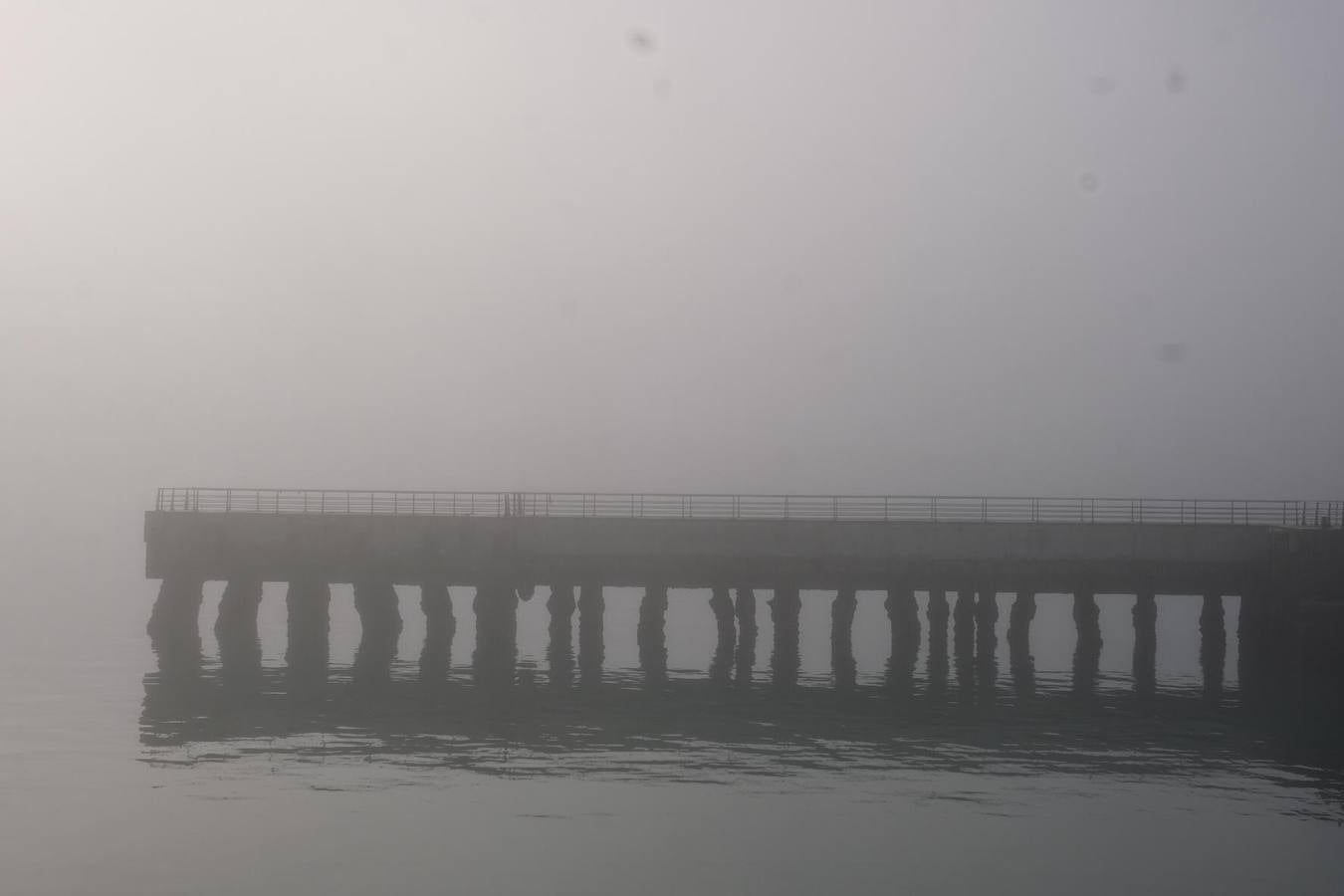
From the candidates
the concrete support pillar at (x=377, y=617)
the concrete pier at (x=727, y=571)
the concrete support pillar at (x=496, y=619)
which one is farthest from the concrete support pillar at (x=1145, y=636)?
the concrete support pillar at (x=377, y=617)

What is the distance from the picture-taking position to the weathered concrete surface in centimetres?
5003

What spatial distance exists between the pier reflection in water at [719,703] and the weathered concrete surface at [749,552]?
131 cm

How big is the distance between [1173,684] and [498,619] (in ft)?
73.6

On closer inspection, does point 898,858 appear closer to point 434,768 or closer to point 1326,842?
point 1326,842

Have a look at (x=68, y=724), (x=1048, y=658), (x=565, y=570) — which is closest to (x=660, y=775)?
(x=68, y=724)

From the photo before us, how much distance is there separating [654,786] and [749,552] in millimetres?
23400

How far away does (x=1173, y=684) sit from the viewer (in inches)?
1863

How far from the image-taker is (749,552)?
167ft

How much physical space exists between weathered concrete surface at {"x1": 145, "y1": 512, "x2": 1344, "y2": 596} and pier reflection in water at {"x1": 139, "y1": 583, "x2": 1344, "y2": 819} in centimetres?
131

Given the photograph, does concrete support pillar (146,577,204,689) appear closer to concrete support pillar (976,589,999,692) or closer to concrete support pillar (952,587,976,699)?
concrete support pillar (952,587,976,699)

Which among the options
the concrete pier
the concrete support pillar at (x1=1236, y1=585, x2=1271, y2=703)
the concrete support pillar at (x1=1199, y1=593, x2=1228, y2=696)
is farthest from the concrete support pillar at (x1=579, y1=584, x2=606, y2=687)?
the concrete support pillar at (x1=1236, y1=585, x2=1271, y2=703)

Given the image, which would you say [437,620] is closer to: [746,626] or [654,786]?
[746,626]

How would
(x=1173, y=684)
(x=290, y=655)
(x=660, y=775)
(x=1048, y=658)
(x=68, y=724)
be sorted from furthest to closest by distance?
1. (x=1048, y=658)
2. (x=290, y=655)
3. (x=1173, y=684)
4. (x=68, y=724)
5. (x=660, y=775)

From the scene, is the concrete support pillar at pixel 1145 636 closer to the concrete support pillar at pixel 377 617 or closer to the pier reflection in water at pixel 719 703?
the pier reflection in water at pixel 719 703
